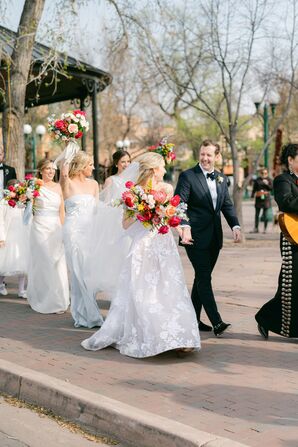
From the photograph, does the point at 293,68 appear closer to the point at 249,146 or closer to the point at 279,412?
the point at 279,412

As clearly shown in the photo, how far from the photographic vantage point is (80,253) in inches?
326

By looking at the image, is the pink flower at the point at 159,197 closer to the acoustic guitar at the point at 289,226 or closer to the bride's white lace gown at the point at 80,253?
the acoustic guitar at the point at 289,226

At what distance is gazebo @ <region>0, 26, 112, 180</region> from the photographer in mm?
12523

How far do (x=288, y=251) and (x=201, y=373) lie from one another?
147cm

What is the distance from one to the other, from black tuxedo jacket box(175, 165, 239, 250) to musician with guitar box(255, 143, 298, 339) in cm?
84

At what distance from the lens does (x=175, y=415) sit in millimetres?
4898

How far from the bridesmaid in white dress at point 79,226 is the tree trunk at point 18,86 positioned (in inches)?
181

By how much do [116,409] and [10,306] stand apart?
491 cm

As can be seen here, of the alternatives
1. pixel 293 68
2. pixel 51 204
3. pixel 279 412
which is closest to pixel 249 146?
pixel 293 68

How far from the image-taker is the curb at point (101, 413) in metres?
4.40

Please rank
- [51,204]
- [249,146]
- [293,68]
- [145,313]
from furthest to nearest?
[249,146], [293,68], [51,204], [145,313]

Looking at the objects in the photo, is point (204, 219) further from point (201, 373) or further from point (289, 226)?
point (201, 373)

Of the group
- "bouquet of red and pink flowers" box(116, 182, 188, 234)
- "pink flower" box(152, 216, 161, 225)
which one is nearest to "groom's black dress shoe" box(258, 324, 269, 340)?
"bouquet of red and pink flowers" box(116, 182, 188, 234)

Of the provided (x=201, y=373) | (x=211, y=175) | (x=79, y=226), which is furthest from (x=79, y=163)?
(x=201, y=373)
